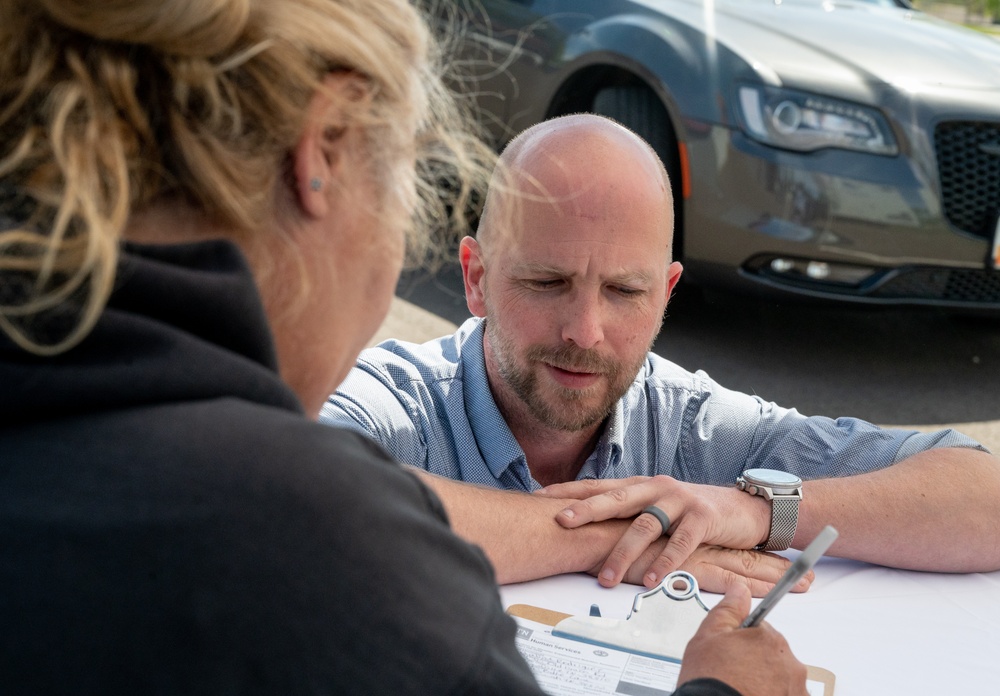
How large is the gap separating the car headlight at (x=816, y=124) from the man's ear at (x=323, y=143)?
3.40m

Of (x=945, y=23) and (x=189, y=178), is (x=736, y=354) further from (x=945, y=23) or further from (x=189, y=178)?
(x=189, y=178)

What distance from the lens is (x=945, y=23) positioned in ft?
16.8

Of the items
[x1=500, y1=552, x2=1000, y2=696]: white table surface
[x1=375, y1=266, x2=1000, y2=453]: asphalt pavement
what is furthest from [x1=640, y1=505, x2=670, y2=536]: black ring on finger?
[x1=375, y1=266, x2=1000, y2=453]: asphalt pavement

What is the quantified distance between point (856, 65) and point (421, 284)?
7.24 ft

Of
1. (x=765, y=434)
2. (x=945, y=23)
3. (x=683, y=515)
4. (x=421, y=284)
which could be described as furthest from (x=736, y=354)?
(x=683, y=515)

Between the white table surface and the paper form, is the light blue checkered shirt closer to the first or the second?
the white table surface

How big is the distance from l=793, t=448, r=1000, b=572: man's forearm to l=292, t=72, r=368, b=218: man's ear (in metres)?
1.23

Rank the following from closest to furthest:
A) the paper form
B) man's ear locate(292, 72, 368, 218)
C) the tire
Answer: man's ear locate(292, 72, 368, 218), the paper form, the tire

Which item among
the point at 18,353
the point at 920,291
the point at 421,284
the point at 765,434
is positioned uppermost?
the point at 18,353

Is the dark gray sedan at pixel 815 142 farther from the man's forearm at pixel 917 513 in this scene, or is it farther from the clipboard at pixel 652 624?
the clipboard at pixel 652 624

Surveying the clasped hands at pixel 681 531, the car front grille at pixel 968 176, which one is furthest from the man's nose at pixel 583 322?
the car front grille at pixel 968 176

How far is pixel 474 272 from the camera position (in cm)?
236

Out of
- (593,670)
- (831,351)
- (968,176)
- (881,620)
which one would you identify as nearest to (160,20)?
(593,670)

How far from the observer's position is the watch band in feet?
6.24
